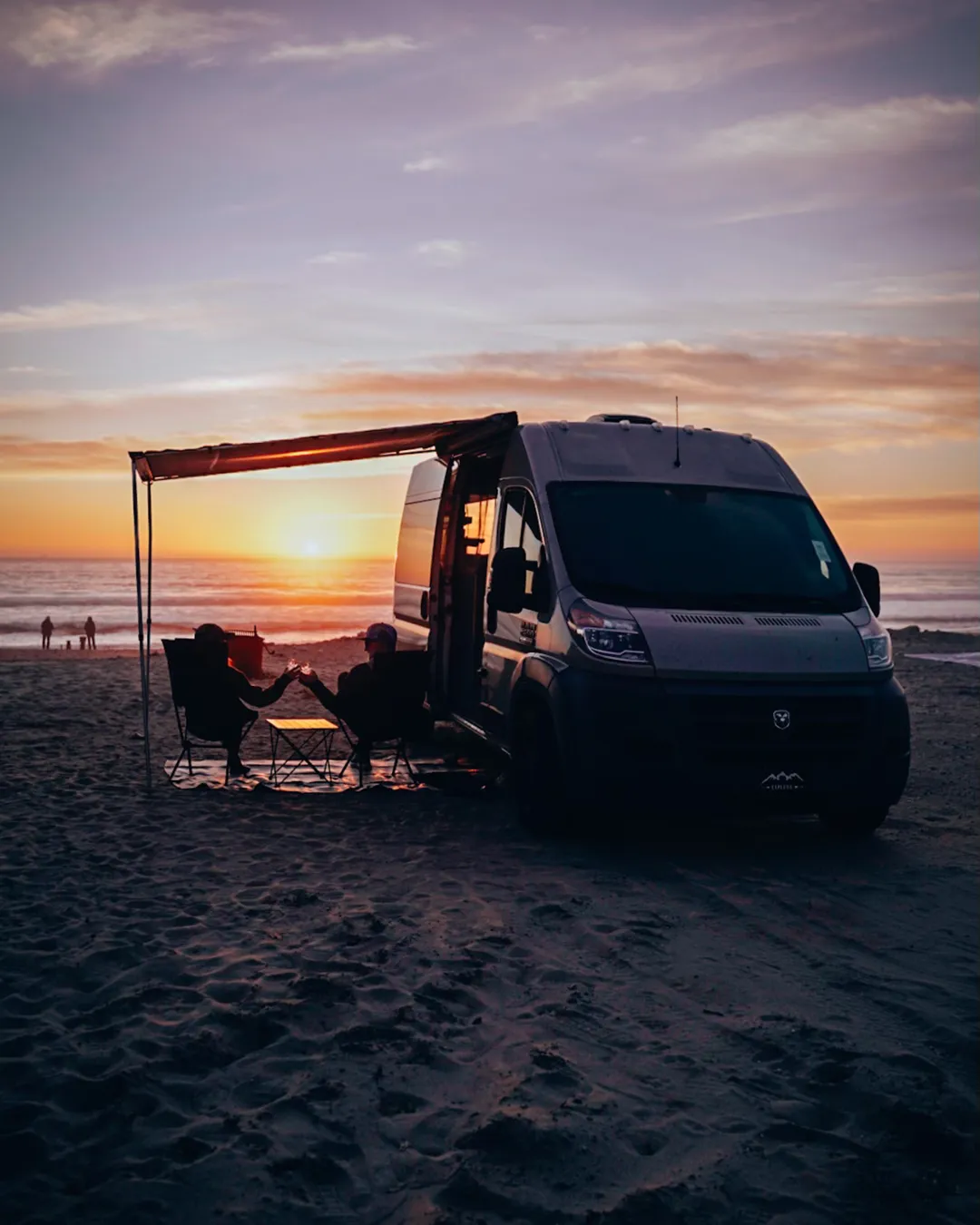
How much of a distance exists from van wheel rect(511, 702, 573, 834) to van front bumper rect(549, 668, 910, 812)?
274mm

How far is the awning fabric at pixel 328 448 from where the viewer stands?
Result: 836cm

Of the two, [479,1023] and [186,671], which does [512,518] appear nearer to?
[186,671]

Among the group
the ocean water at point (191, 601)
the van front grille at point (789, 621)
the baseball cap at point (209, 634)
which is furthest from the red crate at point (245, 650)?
the ocean water at point (191, 601)

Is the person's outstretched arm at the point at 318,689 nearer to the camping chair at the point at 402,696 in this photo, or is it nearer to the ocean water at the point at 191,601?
the camping chair at the point at 402,696

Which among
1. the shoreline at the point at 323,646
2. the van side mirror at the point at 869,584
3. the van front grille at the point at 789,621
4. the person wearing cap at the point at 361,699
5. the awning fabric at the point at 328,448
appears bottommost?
the shoreline at the point at 323,646

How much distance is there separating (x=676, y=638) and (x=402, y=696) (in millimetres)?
2850

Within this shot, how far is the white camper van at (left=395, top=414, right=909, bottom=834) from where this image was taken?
636 centimetres

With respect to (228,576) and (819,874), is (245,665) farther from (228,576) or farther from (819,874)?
(228,576)

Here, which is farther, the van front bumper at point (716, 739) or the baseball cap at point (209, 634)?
the baseball cap at point (209, 634)

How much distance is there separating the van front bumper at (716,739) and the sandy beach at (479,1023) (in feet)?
1.50

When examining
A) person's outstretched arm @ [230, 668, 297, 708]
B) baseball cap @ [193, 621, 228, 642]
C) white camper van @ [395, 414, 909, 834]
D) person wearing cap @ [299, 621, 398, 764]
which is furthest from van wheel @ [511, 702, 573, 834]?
baseball cap @ [193, 621, 228, 642]

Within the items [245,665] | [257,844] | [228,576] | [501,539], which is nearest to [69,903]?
[257,844]

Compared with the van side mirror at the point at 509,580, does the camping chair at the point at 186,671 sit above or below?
below

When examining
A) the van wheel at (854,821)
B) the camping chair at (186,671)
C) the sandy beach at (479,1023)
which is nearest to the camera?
the sandy beach at (479,1023)
